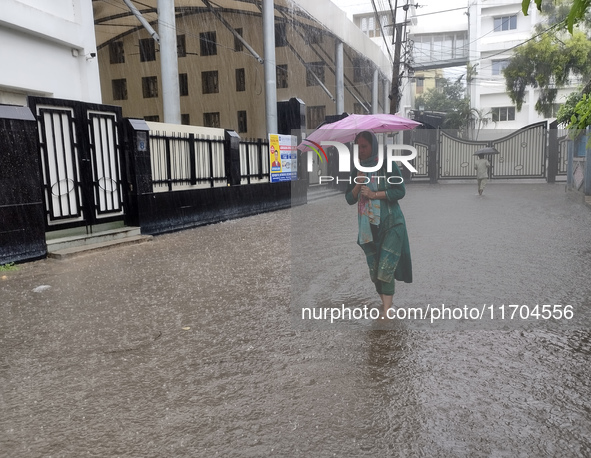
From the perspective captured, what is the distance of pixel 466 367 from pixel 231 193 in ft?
35.1

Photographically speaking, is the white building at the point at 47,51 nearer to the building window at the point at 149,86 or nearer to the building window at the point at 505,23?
the building window at the point at 149,86

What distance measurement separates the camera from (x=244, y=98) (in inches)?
1283

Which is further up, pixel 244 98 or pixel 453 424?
pixel 244 98

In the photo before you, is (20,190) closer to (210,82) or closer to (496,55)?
(210,82)

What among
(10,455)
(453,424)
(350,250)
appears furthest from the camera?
(350,250)

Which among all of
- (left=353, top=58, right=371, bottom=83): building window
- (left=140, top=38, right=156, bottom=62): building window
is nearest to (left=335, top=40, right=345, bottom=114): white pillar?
(left=353, top=58, right=371, bottom=83): building window

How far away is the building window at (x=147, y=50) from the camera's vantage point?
33.6 metres

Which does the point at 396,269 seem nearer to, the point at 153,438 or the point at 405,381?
the point at 405,381

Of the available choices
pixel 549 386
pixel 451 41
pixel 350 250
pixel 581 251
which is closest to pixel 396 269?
pixel 549 386

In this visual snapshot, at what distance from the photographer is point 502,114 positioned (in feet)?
166

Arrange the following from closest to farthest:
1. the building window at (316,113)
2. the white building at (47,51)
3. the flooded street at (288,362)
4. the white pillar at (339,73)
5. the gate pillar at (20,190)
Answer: the flooded street at (288,362) < the gate pillar at (20,190) < the white building at (47,51) < the white pillar at (339,73) < the building window at (316,113)

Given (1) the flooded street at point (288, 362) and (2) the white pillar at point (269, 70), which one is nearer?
(1) the flooded street at point (288, 362)

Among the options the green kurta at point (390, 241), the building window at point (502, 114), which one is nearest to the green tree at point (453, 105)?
the building window at point (502, 114)

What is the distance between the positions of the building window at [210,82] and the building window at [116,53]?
592 cm
